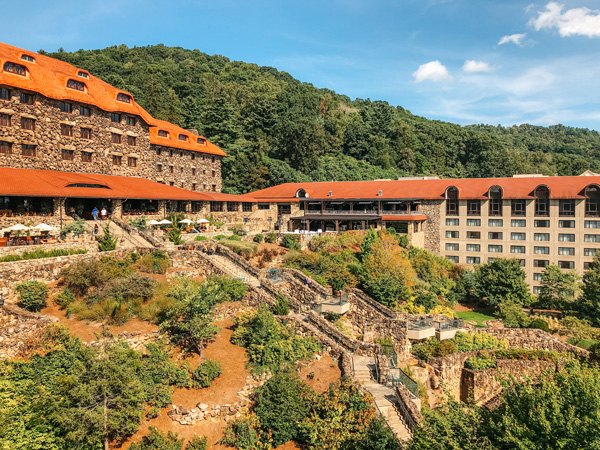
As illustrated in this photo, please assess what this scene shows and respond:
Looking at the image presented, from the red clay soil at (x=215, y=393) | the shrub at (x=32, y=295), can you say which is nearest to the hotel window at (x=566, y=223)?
the red clay soil at (x=215, y=393)

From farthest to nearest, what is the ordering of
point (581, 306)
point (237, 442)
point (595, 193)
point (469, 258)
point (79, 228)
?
point (469, 258)
point (595, 193)
point (581, 306)
point (79, 228)
point (237, 442)

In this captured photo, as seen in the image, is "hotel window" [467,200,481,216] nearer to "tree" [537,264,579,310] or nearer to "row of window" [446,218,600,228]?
"row of window" [446,218,600,228]

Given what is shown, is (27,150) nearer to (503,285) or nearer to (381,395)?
(381,395)

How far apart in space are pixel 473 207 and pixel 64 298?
4504 cm

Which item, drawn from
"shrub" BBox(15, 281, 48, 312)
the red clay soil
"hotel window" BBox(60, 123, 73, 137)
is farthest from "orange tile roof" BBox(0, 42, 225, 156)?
the red clay soil

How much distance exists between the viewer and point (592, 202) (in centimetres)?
4472

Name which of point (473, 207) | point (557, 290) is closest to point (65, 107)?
point (473, 207)

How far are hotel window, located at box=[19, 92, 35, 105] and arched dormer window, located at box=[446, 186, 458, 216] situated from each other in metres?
46.0

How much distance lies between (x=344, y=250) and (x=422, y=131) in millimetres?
81892

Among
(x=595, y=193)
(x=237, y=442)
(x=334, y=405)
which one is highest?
(x=595, y=193)

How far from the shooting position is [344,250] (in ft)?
129

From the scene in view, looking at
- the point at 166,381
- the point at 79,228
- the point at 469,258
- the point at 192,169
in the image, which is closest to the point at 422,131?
the point at 469,258

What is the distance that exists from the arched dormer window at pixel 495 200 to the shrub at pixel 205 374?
41460mm

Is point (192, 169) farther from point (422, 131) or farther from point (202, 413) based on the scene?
point (422, 131)
